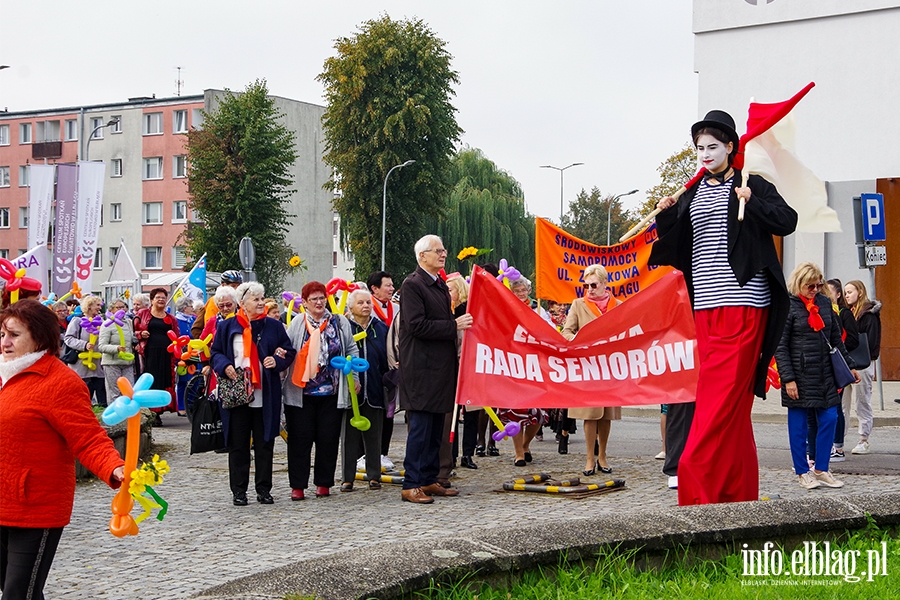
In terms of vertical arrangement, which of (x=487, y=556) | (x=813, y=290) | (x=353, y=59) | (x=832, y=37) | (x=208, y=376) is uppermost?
(x=353, y=59)

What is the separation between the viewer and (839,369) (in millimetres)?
10023

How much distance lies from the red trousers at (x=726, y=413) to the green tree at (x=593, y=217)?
3480 inches

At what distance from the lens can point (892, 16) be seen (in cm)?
2584

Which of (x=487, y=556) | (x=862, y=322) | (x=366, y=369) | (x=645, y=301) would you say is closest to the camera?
(x=487, y=556)

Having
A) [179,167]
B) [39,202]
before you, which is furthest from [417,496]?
[179,167]

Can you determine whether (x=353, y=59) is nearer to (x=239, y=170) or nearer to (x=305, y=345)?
(x=239, y=170)

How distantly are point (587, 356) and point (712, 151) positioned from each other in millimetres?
3088

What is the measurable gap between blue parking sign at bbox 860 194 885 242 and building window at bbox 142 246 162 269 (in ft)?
201

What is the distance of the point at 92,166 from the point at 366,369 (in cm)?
2365

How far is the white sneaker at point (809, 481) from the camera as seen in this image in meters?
9.81

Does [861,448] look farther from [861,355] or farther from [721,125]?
[721,125]

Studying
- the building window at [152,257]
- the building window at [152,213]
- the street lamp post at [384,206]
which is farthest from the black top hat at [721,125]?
the building window at [152,257]

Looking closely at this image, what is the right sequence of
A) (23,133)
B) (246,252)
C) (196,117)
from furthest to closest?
(23,133) → (196,117) → (246,252)

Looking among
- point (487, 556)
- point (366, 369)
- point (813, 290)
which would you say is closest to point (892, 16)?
point (813, 290)
